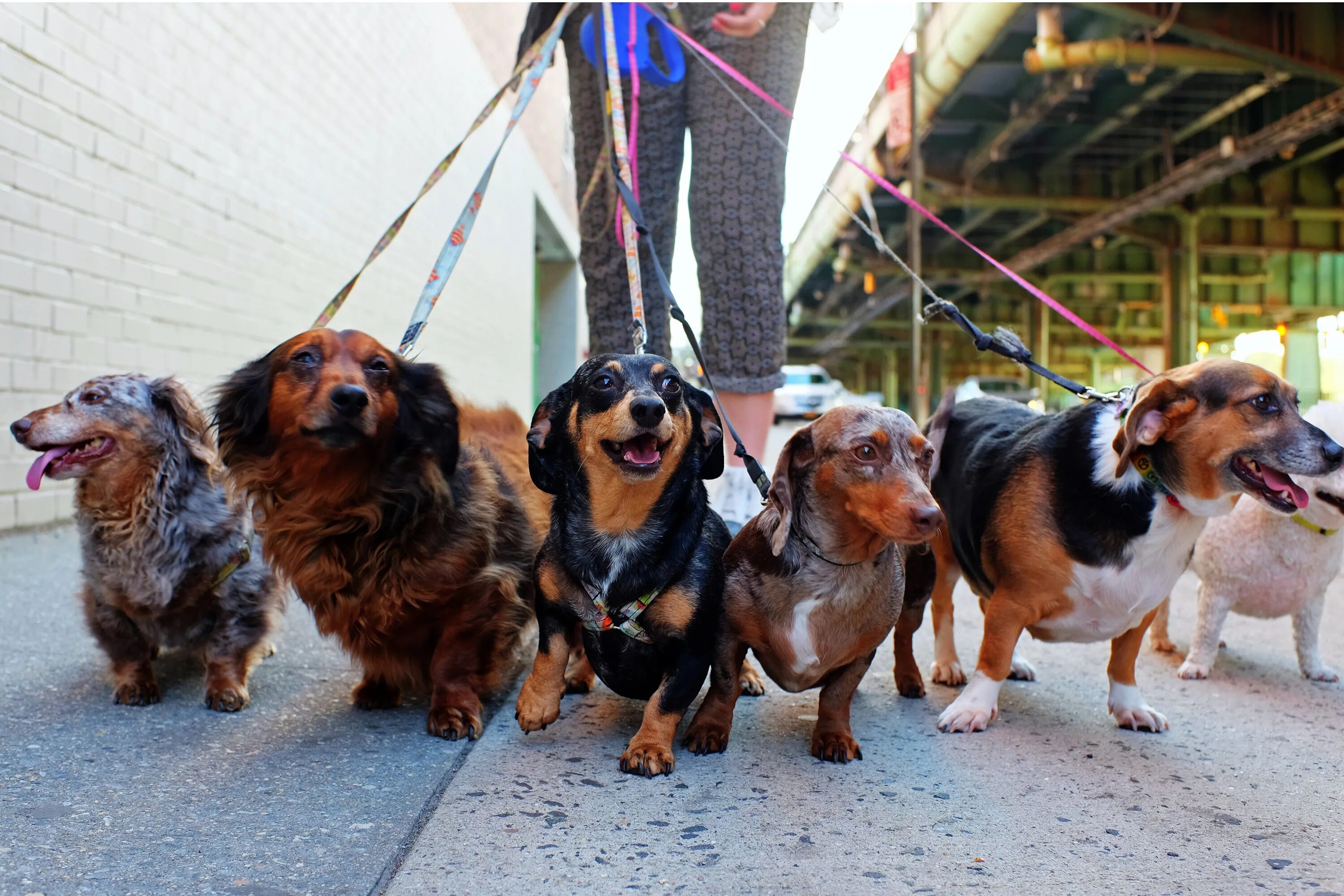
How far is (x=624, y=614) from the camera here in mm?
2262

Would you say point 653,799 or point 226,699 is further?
point 226,699

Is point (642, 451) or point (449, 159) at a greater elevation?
point (449, 159)

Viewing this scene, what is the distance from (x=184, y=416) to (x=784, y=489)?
1714mm

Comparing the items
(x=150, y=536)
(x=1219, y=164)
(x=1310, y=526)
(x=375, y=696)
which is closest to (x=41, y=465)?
(x=150, y=536)

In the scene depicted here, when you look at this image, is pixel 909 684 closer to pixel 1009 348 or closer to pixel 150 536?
pixel 1009 348

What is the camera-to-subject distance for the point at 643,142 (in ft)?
11.2

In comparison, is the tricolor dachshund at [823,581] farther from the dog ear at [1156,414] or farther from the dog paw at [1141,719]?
the dog paw at [1141,719]

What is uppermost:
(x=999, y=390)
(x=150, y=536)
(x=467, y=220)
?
(x=999, y=390)

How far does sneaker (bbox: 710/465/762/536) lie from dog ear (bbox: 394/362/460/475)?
47.3 inches

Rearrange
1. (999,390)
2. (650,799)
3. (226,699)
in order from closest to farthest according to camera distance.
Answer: (650,799) → (226,699) → (999,390)

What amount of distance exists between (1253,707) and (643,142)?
2543mm

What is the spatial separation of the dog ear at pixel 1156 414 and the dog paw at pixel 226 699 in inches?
89.6

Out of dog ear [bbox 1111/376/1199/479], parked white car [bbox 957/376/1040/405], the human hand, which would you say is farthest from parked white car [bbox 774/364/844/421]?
dog ear [bbox 1111/376/1199/479]

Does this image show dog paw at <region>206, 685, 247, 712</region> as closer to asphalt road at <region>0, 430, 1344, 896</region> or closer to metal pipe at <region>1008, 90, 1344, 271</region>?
asphalt road at <region>0, 430, 1344, 896</region>
